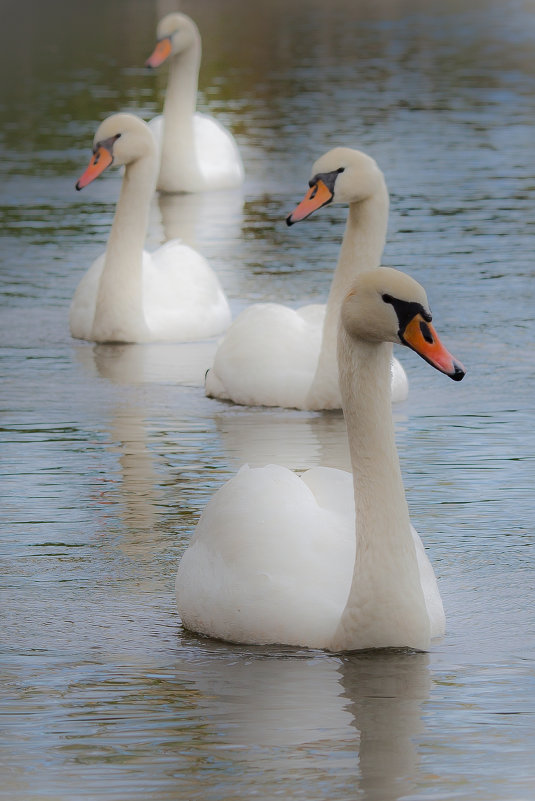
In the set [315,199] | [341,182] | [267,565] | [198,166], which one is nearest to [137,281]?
[315,199]

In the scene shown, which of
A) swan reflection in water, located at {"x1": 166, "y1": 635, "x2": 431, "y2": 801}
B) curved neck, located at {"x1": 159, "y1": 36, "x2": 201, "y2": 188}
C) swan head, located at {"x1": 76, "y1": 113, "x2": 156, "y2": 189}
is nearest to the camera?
swan reflection in water, located at {"x1": 166, "y1": 635, "x2": 431, "y2": 801}

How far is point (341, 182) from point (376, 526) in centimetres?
408

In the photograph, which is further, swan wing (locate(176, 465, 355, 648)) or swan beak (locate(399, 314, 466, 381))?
swan wing (locate(176, 465, 355, 648))

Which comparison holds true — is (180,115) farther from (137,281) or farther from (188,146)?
(137,281)

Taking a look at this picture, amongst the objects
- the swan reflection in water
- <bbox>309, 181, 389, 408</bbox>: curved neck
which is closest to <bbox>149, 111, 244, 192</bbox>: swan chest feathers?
<bbox>309, 181, 389, 408</bbox>: curved neck

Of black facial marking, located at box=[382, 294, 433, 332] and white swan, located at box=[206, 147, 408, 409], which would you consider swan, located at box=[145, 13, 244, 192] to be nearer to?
white swan, located at box=[206, 147, 408, 409]

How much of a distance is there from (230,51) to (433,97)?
979 centimetres

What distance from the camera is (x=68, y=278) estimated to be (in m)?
15.3

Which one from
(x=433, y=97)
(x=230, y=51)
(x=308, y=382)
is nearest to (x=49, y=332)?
(x=308, y=382)

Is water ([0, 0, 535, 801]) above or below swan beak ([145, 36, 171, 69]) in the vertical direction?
below

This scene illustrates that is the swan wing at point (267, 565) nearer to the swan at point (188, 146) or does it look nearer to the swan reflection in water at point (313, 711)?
the swan reflection in water at point (313, 711)

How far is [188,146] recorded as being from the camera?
20.8m

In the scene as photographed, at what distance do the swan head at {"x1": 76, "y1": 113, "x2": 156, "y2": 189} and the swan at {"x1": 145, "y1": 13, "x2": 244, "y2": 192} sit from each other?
6.88m

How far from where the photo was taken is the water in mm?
6000
